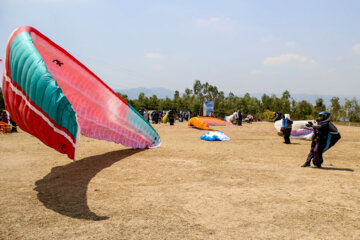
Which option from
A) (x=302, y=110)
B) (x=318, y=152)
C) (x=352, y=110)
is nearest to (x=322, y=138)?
(x=318, y=152)

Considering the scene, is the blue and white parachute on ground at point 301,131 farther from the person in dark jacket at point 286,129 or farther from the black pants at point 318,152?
the black pants at point 318,152

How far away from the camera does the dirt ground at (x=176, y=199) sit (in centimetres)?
381

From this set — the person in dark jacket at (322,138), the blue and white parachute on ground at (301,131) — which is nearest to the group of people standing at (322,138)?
the person in dark jacket at (322,138)

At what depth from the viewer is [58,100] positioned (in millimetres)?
4902

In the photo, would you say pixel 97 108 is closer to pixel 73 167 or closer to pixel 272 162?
pixel 73 167

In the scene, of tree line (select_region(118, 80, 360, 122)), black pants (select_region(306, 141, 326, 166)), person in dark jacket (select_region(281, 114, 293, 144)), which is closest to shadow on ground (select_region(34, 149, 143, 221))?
black pants (select_region(306, 141, 326, 166))

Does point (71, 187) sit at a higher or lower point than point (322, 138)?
lower

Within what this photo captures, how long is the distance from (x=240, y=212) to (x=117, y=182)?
2.98 metres

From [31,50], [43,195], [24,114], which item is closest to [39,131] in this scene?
[24,114]

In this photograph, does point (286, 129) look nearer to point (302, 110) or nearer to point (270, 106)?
point (302, 110)

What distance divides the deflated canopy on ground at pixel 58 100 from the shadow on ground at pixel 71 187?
761mm

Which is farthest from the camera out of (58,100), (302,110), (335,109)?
(302,110)

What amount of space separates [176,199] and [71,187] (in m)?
2.31

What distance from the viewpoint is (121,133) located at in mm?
10227
